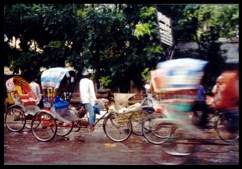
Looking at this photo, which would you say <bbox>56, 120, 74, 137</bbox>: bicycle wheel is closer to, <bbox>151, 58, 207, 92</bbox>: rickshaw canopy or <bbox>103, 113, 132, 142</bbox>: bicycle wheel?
<bbox>103, 113, 132, 142</bbox>: bicycle wheel

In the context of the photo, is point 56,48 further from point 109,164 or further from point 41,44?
point 109,164

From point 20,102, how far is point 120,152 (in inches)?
157

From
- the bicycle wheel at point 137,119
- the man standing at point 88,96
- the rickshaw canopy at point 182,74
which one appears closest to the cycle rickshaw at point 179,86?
the rickshaw canopy at point 182,74

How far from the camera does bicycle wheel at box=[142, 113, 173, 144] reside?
7.77 meters

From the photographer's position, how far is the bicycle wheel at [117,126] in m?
8.31

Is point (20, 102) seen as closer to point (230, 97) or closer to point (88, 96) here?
point (88, 96)

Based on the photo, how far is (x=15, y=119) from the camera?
393 inches

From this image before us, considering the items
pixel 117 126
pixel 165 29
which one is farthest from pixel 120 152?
pixel 165 29

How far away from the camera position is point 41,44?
14133 millimetres

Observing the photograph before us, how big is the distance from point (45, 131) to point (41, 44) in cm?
573

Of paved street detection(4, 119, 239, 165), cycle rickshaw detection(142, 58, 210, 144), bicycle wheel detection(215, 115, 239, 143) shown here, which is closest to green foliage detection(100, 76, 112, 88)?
paved street detection(4, 119, 239, 165)

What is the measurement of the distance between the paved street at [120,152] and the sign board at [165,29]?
13.7ft

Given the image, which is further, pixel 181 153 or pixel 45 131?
pixel 45 131
